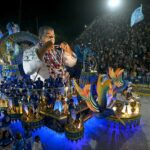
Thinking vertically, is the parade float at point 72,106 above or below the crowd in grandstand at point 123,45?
below

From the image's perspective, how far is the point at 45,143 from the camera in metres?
8.70

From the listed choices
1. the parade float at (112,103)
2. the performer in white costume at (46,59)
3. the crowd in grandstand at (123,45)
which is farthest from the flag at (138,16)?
the performer in white costume at (46,59)

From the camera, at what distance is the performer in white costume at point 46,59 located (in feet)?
38.0

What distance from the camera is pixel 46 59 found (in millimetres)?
12484

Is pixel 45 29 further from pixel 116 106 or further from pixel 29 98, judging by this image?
pixel 116 106

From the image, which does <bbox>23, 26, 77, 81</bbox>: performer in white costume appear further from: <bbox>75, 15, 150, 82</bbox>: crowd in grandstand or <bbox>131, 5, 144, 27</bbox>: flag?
<bbox>131, 5, 144, 27</bbox>: flag

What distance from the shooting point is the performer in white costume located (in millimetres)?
11578

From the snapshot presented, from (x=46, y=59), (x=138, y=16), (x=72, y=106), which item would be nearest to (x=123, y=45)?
(x=138, y=16)

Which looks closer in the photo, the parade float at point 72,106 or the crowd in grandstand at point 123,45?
the parade float at point 72,106

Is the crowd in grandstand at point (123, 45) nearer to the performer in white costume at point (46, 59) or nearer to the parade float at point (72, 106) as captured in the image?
the performer in white costume at point (46, 59)

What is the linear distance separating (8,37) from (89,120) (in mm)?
7690

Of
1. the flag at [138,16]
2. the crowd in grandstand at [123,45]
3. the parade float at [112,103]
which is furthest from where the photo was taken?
the crowd in grandstand at [123,45]

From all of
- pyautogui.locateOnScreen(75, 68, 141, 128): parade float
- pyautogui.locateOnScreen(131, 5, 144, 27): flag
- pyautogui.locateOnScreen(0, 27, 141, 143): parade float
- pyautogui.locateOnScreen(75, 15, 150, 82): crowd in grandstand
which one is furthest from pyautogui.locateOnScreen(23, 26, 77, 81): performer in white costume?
pyautogui.locateOnScreen(131, 5, 144, 27): flag

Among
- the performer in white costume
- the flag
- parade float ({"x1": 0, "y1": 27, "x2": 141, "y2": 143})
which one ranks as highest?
the flag
